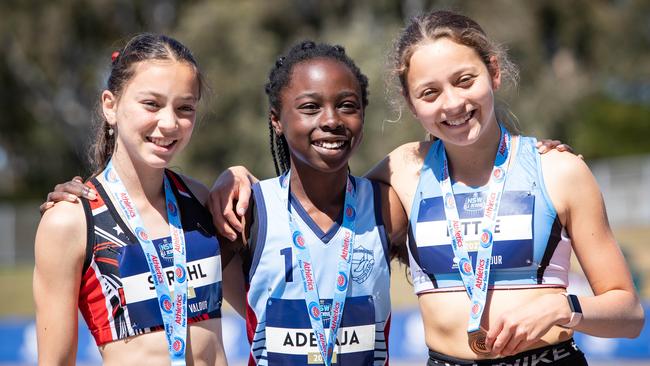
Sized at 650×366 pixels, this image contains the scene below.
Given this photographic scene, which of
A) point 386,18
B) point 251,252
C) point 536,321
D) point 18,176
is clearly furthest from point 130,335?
point 18,176

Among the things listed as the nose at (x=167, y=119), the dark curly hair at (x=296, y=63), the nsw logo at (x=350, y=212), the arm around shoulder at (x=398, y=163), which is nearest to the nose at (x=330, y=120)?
the dark curly hair at (x=296, y=63)

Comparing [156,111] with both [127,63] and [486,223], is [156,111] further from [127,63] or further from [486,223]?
[486,223]

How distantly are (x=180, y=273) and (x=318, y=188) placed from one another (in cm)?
73

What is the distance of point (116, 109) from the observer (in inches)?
140

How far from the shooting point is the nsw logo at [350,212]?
3672mm

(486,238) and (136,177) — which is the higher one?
(136,177)

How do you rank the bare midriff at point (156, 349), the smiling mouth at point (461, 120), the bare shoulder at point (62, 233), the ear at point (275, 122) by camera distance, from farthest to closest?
the ear at point (275, 122)
the smiling mouth at point (461, 120)
the bare midriff at point (156, 349)
the bare shoulder at point (62, 233)

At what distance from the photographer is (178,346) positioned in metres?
3.34

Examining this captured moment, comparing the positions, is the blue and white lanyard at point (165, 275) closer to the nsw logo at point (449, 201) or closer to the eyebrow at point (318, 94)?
the eyebrow at point (318, 94)

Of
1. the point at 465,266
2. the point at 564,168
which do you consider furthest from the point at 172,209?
the point at 564,168

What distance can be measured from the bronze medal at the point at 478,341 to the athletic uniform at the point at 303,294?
449 mm

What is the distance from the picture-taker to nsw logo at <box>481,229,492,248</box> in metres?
3.39

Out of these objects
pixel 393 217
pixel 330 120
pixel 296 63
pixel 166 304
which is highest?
pixel 296 63

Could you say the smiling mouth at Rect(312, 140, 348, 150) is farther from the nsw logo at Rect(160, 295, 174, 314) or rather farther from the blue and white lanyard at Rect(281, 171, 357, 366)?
the nsw logo at Rect(160, 295, 174, 314)
